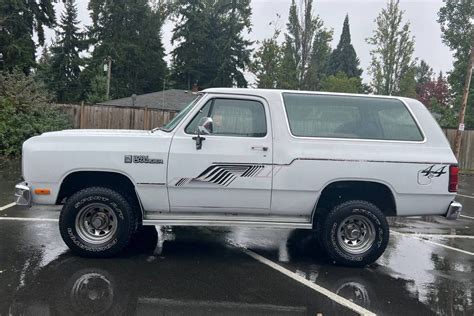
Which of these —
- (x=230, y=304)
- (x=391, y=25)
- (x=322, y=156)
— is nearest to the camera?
(x=230, y=304)

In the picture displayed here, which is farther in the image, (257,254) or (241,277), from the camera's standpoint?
(257,254)

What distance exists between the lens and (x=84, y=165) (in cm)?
526

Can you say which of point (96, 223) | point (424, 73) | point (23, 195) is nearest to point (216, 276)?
point (96, 223)

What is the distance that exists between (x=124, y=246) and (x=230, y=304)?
5.79ft

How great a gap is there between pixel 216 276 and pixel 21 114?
13489 millimetres

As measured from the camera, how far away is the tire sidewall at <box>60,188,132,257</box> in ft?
17.6

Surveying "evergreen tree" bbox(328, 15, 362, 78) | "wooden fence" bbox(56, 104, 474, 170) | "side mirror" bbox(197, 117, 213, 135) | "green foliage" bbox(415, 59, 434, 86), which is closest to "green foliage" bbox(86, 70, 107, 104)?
"wooden fence" bbox(56, 104, 474, 170)

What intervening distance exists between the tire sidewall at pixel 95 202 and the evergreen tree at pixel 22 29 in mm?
25901

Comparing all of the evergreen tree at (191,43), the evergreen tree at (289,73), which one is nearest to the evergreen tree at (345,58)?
the evergreen tree at (191,43)

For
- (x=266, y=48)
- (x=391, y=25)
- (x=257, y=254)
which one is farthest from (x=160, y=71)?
(x=257, y=254)

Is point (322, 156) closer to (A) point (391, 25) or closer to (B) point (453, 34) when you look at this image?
(A) point (391, 25)

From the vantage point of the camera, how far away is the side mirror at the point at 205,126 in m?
5.31

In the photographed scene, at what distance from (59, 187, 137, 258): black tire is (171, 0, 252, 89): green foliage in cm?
4263

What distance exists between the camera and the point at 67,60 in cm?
4444
